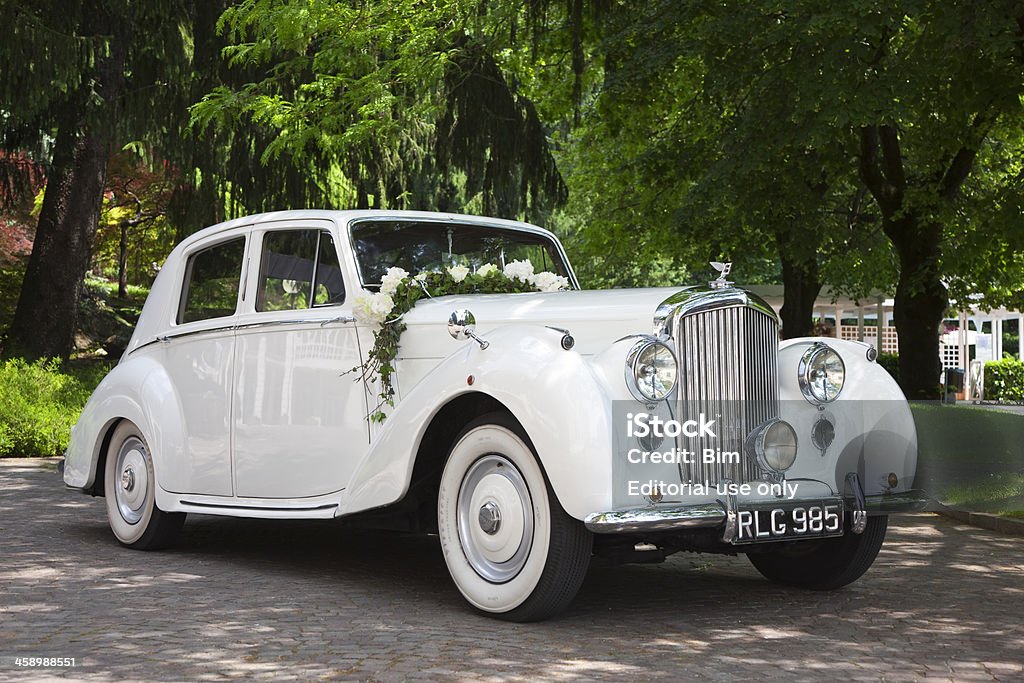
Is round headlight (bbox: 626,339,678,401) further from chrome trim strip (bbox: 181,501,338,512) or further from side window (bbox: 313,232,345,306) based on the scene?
side window (bbox: 313,232,345,306)

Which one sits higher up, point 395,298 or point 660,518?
point 395,298

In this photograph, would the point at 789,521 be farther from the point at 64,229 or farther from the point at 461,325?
the point at 64,229

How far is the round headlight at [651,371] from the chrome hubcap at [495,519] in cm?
68

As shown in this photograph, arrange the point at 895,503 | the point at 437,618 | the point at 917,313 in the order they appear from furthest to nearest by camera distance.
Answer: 1. the point at 917,313
2. the point at 895,503
3. the point at 437,618

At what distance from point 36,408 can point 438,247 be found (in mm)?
9457

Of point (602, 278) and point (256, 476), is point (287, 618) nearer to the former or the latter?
point (256, 476)

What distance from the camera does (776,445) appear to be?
234 inches

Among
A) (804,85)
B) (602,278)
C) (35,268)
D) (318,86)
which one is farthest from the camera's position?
(602,278)

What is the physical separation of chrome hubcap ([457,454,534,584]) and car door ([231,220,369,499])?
0.95 meters

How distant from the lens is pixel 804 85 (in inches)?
442

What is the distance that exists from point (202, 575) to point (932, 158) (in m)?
13.1

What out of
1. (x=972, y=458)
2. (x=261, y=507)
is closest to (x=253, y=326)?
(x=261, y=507)

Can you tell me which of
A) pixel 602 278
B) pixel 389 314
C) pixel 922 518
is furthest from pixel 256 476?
pixel 602 278

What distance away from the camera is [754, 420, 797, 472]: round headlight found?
19.3ft
